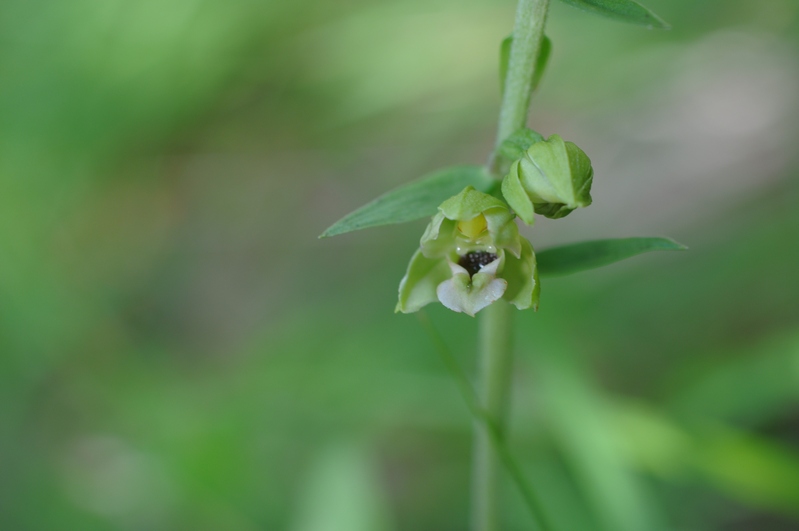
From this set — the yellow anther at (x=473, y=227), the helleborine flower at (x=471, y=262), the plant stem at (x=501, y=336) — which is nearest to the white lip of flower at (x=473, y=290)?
the helleborine flower at (x=471, y=262)

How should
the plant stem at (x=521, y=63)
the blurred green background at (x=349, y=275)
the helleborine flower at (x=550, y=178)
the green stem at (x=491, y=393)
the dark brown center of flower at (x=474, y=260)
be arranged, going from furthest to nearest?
the blurred green background at (x=349, y=275) < the green stem at (x=491, y=393) < the dark brown center of flower at (x=474, y=260) < the plant stem at (x=521, y=63) < the helleborine flower at (x=550, y=178)

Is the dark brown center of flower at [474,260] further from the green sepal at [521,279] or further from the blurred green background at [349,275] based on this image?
the blurred green background at [349,275]

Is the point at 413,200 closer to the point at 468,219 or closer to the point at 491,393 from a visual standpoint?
the point at 468,219

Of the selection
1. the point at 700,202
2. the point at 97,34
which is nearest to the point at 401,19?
the point at 97,34

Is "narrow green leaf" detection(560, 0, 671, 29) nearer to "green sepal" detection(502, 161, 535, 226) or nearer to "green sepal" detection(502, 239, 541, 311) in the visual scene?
"green sepal" detection(502, 161, 535, 226)

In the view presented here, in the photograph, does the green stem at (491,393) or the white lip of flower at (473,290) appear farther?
the green stem at (491,393)

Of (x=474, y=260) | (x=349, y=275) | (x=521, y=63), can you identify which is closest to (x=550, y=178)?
(x=521, y=63)

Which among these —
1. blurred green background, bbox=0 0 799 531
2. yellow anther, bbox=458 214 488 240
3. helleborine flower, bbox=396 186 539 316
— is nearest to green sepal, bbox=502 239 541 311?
helleborine flower, bbox=396 186 539 316
